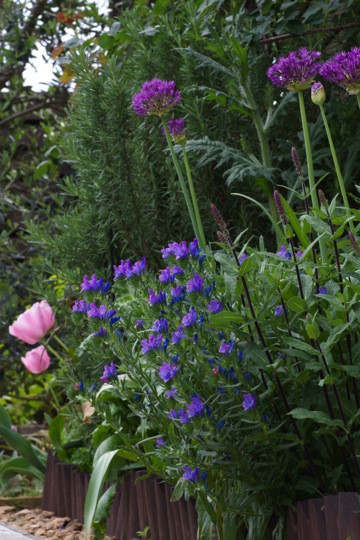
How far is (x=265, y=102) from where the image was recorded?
318 cm

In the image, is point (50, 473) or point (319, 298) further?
point (50, 473)

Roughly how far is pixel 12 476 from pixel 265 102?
1762mm

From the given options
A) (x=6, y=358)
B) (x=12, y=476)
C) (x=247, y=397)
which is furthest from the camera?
(x=6, y=358)

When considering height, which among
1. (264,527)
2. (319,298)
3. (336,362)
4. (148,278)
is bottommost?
(264,527)

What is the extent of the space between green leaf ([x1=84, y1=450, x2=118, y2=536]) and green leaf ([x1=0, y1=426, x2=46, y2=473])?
2.77 feet

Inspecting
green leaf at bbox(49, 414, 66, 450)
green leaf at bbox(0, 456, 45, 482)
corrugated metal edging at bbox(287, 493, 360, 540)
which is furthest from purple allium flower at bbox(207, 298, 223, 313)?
green leaf at bbox(0, 456, 45, 482)

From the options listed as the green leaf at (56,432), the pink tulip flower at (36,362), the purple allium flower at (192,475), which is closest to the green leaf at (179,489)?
the purple allium flower at (192,475)

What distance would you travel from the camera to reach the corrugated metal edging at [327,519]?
1.75 m

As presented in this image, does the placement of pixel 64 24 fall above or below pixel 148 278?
above

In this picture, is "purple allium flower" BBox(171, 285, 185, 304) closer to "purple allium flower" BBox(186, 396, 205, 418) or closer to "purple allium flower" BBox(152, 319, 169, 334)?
"purple allium flower" BBox(152, 319, 169, 334)

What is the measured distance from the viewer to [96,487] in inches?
94.5

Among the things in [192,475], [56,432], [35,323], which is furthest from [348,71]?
[56,432]

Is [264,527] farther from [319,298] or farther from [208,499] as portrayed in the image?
[319,298]

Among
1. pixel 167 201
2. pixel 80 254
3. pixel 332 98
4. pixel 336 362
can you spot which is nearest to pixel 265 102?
pixel 332 98
